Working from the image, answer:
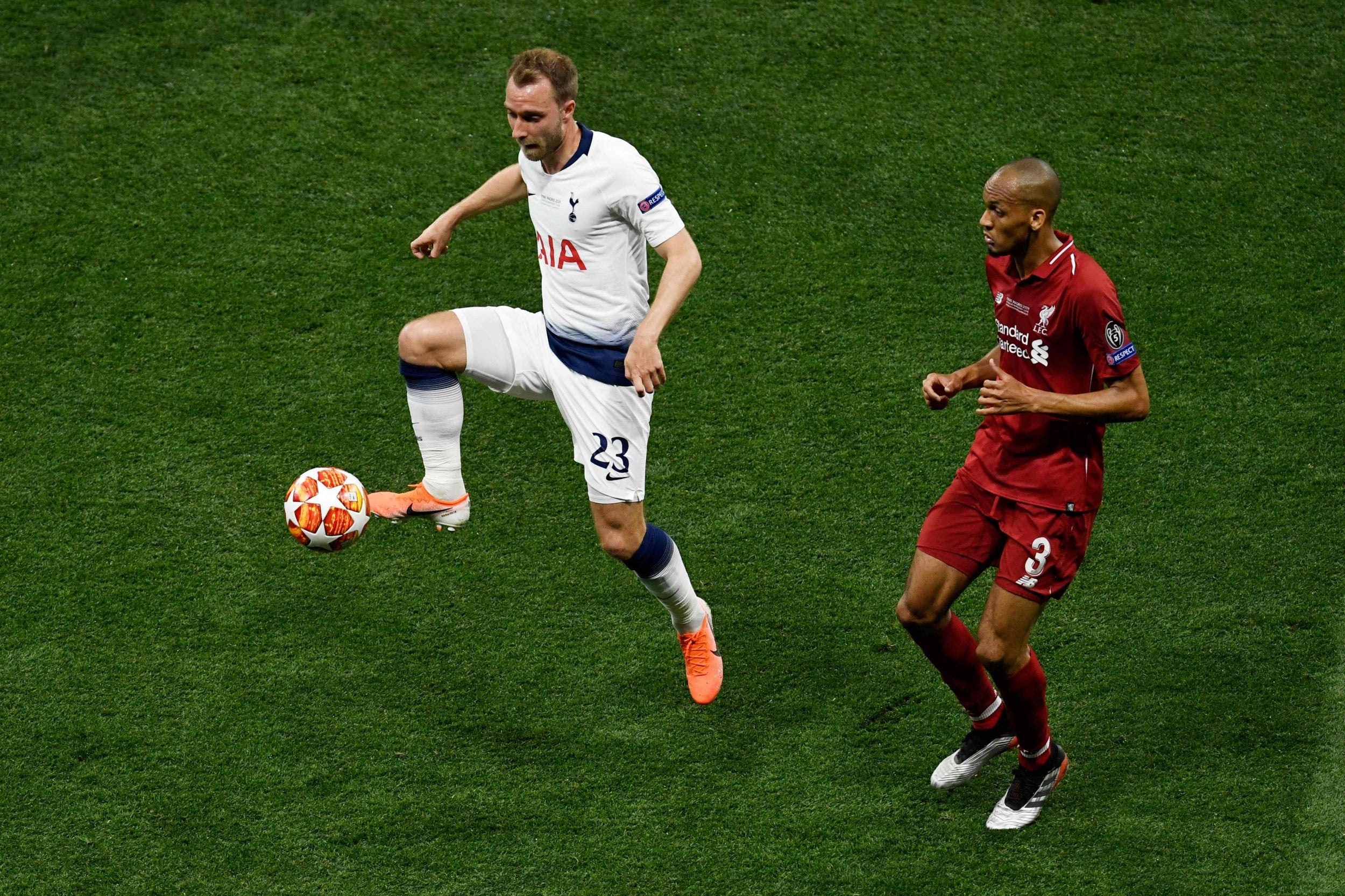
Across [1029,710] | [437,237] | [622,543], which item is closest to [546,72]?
[437,237]

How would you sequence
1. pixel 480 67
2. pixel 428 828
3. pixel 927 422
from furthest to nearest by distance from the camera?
pixel 480 67 → pixel 927 422 → pixel 428 828

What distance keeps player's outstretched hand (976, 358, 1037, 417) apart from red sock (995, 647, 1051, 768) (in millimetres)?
872

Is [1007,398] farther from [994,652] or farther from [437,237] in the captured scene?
[437,237]

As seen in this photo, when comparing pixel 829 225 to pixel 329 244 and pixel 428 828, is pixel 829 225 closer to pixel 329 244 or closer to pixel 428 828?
pixel 329 244

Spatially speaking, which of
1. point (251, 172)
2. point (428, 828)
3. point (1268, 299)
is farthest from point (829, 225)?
point (428, 828)

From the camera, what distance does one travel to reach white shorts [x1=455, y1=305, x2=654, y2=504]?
5211mm

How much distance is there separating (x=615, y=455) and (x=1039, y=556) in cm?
150

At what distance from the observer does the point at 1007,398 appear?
4.38m

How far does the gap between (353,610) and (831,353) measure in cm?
258

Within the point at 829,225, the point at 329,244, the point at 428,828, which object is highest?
the point at 829,225

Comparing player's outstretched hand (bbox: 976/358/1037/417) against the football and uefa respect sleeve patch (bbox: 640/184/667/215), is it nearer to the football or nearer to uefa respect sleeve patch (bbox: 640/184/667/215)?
uefa respect sleeve patch (bbox: 640/184/667/215)

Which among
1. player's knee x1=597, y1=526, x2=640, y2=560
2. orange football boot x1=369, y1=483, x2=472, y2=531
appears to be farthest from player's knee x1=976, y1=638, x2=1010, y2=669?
orange football boot x1=369, y1=483, x2=472, y2=531

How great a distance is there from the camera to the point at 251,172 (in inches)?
313

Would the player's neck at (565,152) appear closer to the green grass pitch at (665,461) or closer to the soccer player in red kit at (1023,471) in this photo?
the soccer player in red kit at (1023,471)
